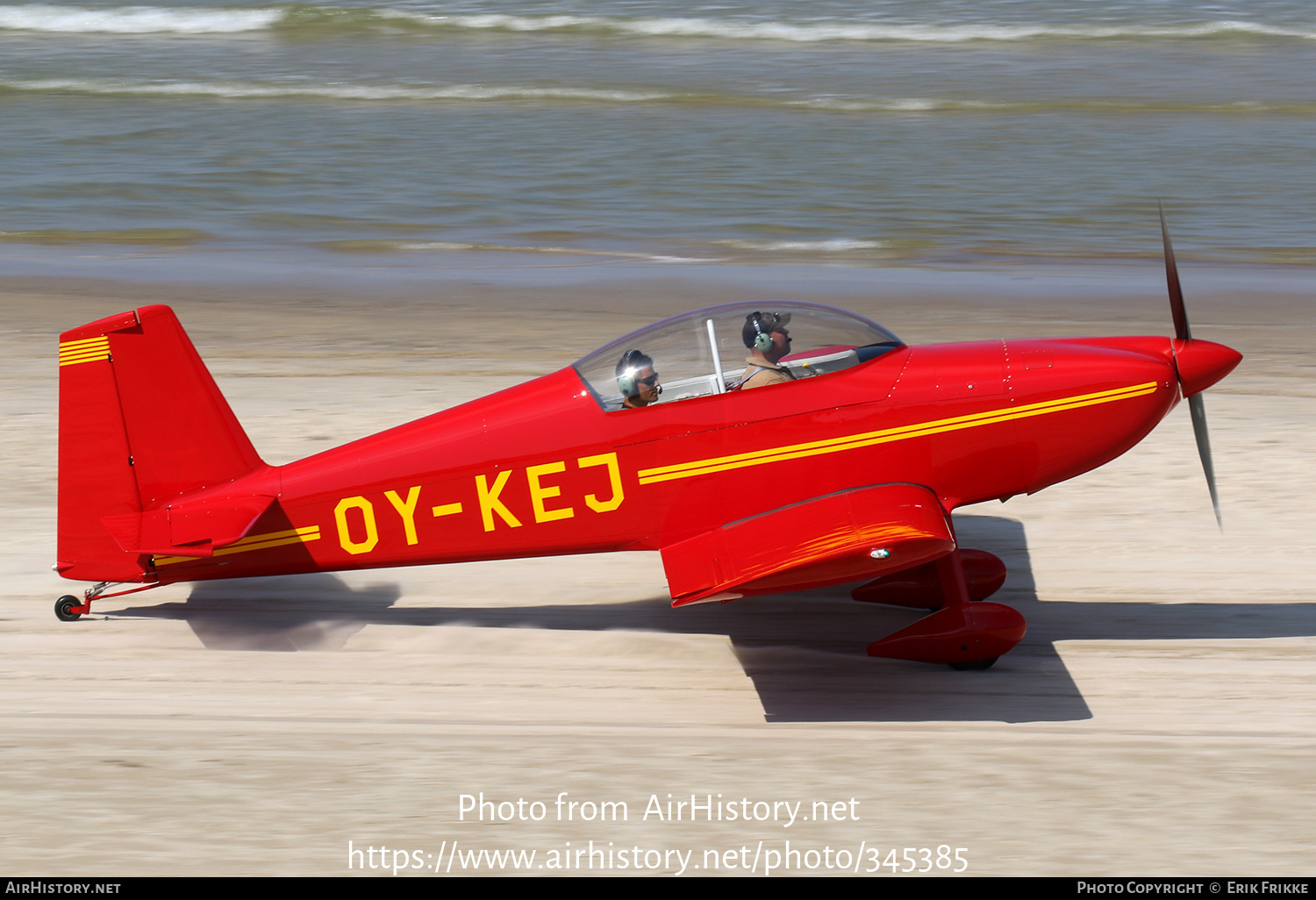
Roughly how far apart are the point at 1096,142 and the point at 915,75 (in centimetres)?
750

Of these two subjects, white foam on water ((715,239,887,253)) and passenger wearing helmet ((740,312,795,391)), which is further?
white foam on water ((715,239,887,253))

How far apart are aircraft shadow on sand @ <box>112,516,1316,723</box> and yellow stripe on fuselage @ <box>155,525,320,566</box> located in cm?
58

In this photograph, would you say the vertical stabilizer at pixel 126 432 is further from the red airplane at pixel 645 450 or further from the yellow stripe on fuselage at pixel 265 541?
the yellow stripe on fuselage at pixel 265 541

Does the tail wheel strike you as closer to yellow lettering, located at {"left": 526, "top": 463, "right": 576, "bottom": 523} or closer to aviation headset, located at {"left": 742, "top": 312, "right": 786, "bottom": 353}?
aviation headset, located at {"left": 742, "top": 312, "right": 786, "bottom": 353}

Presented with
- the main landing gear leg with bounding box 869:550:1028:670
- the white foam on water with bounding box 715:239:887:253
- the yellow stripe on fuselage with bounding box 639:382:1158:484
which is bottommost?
the main landing gear leg with bounding box 869:550:1028:670

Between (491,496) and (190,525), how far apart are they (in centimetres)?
155

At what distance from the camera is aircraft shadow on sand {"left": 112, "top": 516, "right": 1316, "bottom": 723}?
623 cm

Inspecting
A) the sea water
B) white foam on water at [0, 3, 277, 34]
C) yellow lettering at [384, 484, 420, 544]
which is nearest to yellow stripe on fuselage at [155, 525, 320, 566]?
yellow lettering at [384, 484, 420, 544]

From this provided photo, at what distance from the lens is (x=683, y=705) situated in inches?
245

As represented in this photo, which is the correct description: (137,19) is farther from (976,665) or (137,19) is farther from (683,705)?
(976,665)

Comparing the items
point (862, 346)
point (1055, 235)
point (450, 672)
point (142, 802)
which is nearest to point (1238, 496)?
point (862, 346)

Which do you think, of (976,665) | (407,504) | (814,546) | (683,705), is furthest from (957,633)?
(407,504)

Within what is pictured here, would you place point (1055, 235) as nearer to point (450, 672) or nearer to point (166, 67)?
point (450, 672)

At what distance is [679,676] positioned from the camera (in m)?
6.50
